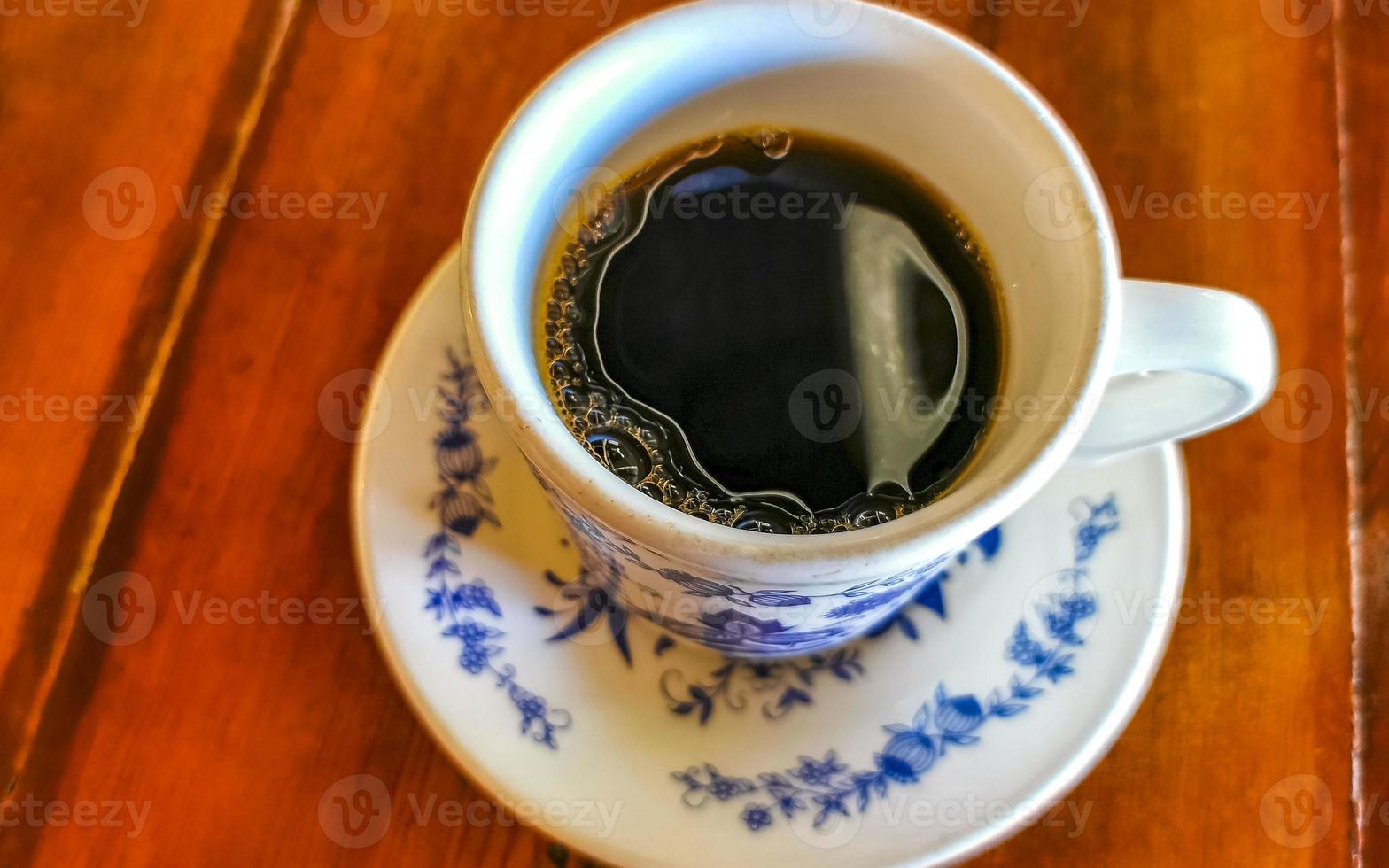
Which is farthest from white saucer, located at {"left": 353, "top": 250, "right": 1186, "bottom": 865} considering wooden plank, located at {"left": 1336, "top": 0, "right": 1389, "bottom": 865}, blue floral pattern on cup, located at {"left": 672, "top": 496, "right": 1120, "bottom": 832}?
wooden plank, located at {"left": 1336, "top": 0, "right": 1389, "bottom": 865}

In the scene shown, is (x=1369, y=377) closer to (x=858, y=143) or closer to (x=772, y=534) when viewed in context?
(x=858, y=143)

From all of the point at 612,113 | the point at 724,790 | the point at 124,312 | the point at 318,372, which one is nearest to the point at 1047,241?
the point at 612,113

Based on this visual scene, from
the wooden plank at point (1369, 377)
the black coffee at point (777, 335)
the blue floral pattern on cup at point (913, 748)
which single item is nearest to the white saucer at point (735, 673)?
the blue floral pattern on cup at point (913, 748)

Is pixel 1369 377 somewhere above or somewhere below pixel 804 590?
above

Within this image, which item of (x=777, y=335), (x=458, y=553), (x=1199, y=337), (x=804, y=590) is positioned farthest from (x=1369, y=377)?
→ (x=458, y=553)

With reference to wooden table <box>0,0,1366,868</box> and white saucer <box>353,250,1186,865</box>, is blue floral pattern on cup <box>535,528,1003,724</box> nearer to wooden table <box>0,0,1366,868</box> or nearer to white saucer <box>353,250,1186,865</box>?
white saucer <box>353,250,1186,865</box>
